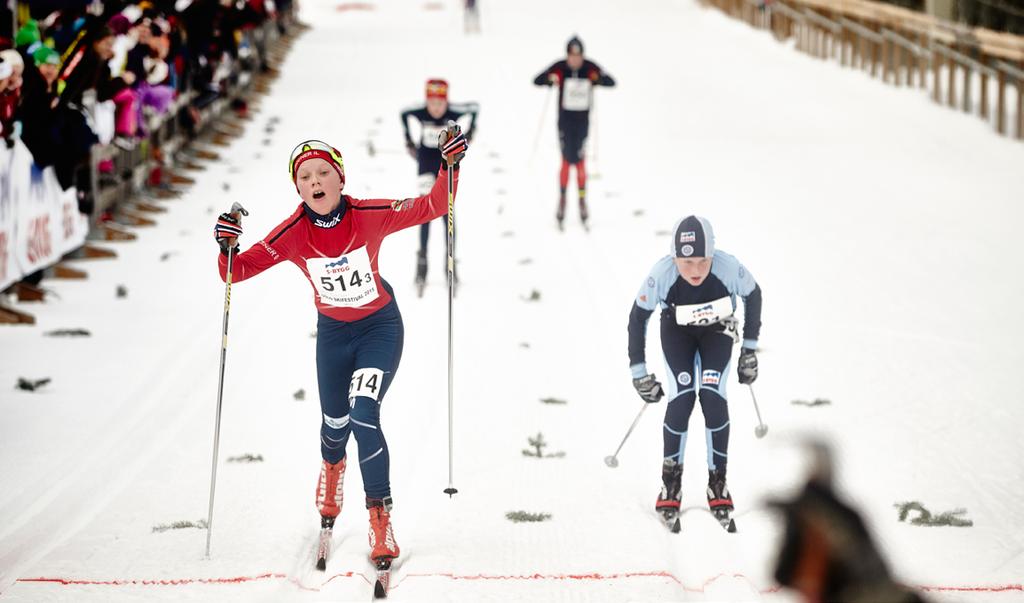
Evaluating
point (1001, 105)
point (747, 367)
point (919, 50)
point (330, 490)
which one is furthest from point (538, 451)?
point (919, 50)

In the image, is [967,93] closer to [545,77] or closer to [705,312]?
[545,77]

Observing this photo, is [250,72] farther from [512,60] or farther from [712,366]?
[712,366]

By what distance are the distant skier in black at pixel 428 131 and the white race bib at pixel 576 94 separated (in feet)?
7.58

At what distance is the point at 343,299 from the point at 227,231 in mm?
654

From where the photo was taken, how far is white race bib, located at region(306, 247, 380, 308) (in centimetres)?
559

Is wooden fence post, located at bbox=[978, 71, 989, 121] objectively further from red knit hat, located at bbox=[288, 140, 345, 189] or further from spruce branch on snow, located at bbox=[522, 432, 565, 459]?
red knit hat, located at bbox=[288, 140, 345, 189]

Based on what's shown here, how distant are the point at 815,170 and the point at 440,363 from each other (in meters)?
9.78

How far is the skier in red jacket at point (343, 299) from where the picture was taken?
5527 mm

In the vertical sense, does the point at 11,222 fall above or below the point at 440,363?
above

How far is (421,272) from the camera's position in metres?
11.4

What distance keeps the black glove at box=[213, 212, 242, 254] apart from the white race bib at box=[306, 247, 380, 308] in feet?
1.35

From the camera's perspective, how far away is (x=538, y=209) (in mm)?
15219

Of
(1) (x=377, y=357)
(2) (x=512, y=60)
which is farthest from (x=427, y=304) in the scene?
(2) (x=512, y=60)

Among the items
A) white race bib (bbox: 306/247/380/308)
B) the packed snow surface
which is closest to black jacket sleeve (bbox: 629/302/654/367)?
the packed snow surface
